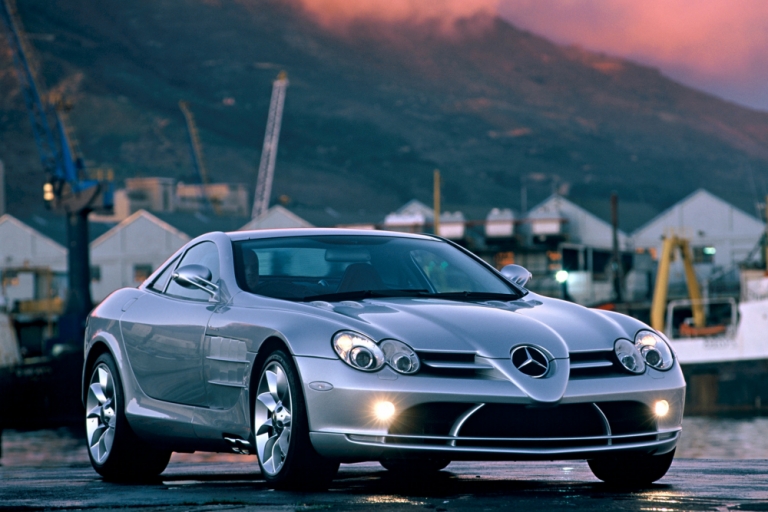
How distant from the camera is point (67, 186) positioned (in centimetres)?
7556

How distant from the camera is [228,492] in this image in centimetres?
705

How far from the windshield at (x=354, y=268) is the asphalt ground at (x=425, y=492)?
1.11 metres

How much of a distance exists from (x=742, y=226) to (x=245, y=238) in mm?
80403

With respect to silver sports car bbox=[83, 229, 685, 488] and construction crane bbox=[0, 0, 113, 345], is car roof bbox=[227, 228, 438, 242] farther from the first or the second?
construction crane bbox=[0, 0, 113, 345]

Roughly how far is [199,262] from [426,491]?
227 cm

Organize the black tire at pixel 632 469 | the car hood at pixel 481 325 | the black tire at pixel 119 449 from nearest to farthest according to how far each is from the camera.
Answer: the car hood at pixel 481 325, the black tire at pixel 632 469, the black tire at pixel 119 449

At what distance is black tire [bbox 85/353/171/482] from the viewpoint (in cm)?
839

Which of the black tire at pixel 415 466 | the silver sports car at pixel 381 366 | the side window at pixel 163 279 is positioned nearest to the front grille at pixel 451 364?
the silver sports car at pixel 381 366

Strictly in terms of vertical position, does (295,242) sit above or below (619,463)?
above

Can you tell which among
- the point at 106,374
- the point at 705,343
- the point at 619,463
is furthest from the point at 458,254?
the point at 705,343

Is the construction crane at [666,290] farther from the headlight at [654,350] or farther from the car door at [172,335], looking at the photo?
the headlight at [654,350]

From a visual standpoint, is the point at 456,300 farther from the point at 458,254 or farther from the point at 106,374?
the point at 106,374

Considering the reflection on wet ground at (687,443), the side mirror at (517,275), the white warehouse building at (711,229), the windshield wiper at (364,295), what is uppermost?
the white warehouse building at (711,229)

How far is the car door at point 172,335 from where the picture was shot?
7.58 metres
